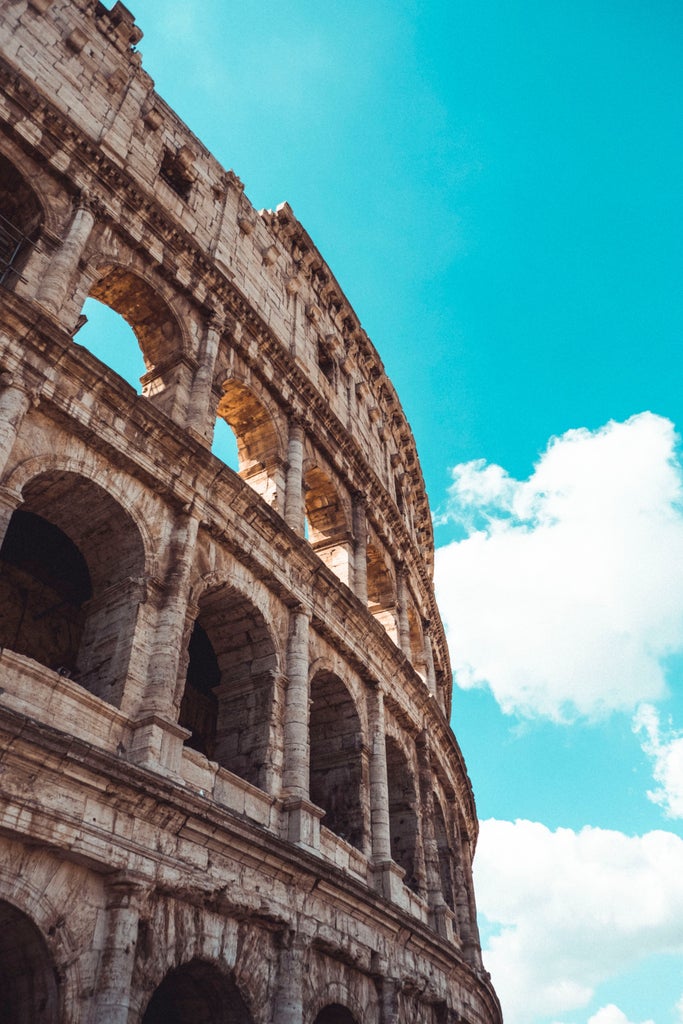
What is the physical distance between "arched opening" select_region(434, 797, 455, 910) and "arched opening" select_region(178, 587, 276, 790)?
265 inches

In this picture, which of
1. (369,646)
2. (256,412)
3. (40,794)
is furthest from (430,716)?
(40,794)

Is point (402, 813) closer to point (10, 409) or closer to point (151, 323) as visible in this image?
point (151, 323)

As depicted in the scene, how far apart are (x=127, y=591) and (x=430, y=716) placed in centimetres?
820

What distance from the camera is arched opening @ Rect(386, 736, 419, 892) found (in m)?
12.9

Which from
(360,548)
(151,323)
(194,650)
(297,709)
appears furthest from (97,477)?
(360,548)

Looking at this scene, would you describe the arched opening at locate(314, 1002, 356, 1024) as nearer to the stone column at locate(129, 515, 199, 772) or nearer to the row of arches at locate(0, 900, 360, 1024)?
the row of arches at locate(0, 900, 360, 1024)

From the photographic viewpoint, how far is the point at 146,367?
12.2 m

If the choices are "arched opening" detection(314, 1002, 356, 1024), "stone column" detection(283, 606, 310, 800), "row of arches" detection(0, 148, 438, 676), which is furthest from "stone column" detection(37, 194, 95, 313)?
"arched opening" detection(314, 1002, 356, 1024)

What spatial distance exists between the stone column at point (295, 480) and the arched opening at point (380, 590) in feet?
12.4

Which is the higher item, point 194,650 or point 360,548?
point 360,548

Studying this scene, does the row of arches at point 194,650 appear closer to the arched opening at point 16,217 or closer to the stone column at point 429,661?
the arched opening at point 16,217

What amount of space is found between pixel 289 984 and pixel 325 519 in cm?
869

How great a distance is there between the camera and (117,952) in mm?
6473

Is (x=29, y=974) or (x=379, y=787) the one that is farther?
(x=379, y=787)
